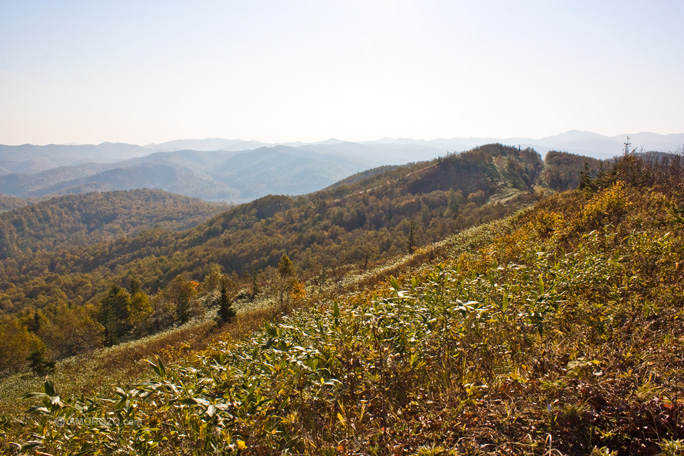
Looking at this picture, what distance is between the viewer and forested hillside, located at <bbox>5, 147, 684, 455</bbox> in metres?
1.93

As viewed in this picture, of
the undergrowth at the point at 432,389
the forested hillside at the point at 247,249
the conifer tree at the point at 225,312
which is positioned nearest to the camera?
the undergrowth at the point at 432,389

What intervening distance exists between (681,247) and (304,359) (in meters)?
5.49

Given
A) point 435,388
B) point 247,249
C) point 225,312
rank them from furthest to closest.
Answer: point 247,249, point 225,312, point 435,388

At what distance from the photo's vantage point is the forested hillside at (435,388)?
193cm

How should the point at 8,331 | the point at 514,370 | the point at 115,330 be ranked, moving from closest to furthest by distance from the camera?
the point at 514,370, the point at 115,330, the point at 8,331

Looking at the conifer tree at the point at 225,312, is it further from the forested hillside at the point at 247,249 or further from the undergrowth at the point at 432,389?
the undergrowth at the point at 432,389

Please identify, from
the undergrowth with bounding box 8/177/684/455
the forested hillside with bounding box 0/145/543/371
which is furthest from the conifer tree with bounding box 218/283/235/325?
the undergrowth with bounding box 8/177/684/455

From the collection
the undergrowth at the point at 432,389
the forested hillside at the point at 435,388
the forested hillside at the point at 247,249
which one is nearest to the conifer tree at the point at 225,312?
the forested hillside at the point at 247,249

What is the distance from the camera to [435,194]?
409 feet

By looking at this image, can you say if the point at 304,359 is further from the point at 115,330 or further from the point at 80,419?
the point at 115,330

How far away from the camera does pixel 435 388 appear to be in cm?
271

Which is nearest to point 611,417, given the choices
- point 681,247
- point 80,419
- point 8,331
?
point 80,419

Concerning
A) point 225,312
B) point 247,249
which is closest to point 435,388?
point 225,312

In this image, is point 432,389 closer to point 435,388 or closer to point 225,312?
point 435,388
